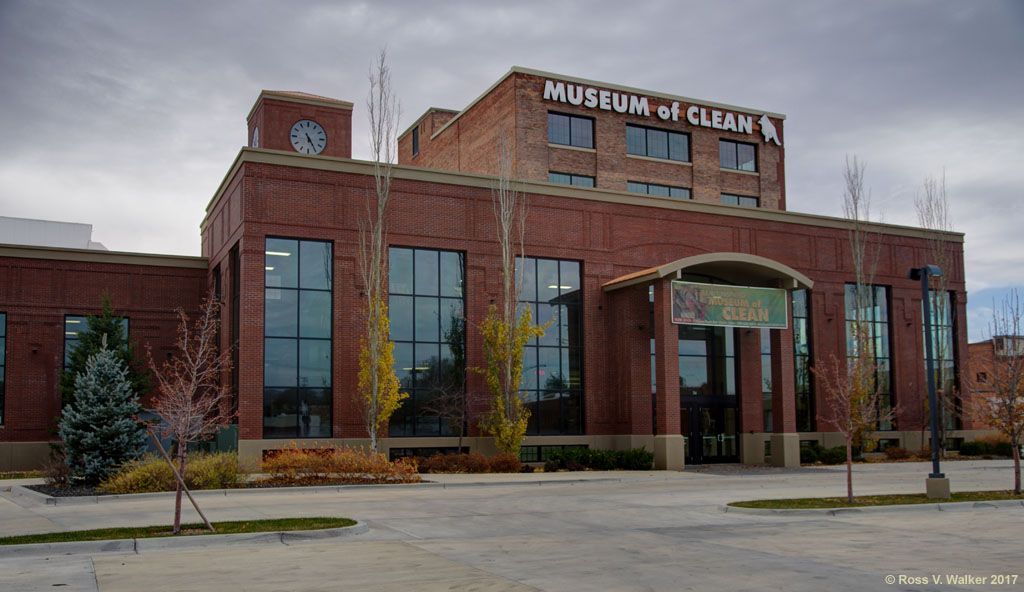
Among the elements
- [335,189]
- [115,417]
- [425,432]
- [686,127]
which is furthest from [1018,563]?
[686,127]

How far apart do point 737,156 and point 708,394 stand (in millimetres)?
16001

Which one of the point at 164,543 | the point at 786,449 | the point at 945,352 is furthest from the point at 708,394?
the point at 164,543

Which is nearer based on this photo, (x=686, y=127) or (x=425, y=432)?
(x=425, y=432)

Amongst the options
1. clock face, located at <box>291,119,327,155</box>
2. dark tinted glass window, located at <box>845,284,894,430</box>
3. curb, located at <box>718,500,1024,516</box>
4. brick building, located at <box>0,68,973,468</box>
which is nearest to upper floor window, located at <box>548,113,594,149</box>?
brick building, located at <box>0,68,973,468</box>

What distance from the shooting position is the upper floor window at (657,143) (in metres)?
48.1

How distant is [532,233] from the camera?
128ft

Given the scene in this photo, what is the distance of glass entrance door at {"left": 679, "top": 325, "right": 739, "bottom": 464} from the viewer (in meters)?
40.4

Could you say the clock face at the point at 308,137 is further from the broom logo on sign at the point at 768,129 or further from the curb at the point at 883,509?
the curb at the point at 883,509

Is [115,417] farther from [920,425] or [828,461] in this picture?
[920,425]

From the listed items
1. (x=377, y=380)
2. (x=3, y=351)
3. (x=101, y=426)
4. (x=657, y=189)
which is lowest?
(x=101, y=426)

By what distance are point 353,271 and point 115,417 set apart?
36.4 feet

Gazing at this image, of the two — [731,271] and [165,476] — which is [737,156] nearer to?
[731,271]

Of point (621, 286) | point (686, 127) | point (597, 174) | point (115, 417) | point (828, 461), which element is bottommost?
point (828, 461)

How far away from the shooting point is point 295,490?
26000mm
